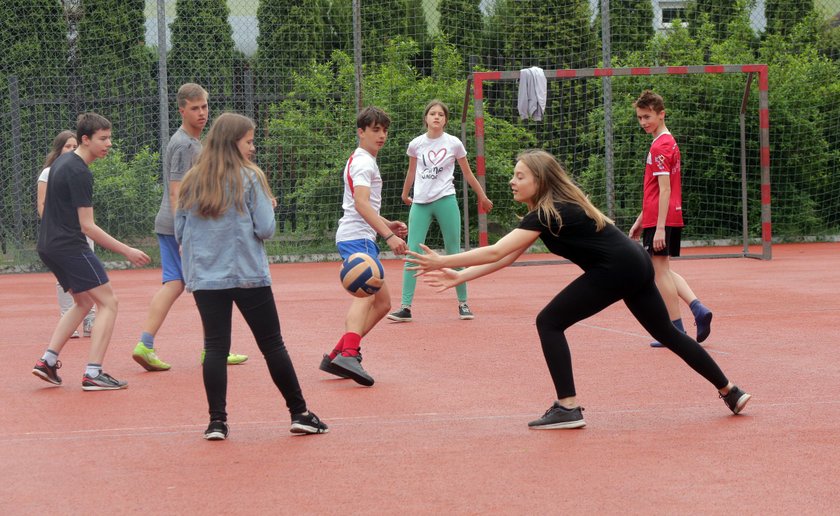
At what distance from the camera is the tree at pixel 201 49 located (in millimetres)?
17141

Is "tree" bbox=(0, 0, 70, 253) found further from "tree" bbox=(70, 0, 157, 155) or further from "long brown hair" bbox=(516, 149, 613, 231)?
"long brown hair" bbox=(516, 149, 613, 231)

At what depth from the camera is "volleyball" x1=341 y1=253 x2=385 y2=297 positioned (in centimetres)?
671

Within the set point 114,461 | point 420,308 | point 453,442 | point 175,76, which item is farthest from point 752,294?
point 175,76

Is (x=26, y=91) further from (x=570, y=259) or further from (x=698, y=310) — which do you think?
(x=570, y=259)

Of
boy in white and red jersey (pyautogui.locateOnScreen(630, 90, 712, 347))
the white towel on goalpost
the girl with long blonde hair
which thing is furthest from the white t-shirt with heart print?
the white towel on goalpost

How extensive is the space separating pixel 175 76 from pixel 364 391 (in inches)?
463

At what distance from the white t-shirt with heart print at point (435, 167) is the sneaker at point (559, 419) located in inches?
183

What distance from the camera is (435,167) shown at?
384 inches

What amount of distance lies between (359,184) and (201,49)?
1152 centimetres

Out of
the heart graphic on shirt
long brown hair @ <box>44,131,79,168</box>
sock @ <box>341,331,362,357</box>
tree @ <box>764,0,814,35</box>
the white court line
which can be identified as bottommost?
the white court line

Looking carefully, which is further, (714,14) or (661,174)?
(714,14)

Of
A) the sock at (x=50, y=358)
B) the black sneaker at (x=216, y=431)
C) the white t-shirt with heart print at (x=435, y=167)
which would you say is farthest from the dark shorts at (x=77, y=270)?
the white t-shirt with heart print at (x=435, y=167)

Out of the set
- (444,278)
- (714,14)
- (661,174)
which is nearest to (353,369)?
(444,278)

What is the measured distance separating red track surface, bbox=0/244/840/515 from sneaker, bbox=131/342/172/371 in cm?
10
